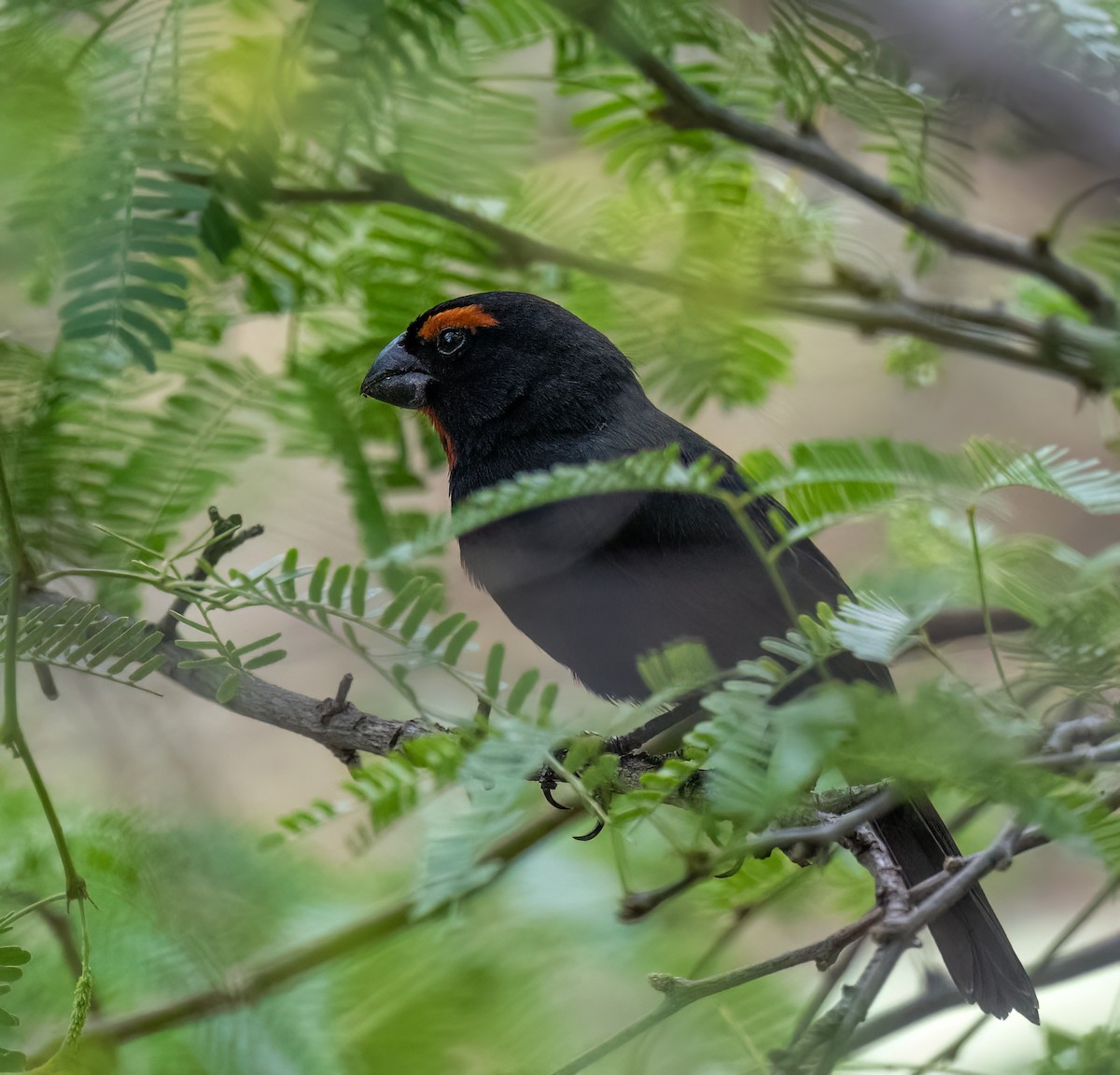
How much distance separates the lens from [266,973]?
2268 millimetres

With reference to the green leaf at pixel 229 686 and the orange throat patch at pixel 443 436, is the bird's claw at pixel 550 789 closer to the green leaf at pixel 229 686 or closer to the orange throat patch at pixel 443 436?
the green leaf at pixel 229 686

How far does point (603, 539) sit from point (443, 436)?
0.94m

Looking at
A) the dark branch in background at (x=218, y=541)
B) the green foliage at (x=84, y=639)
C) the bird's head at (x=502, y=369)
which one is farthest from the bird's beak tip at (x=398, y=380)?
the green foliage at (x=84, y=639)

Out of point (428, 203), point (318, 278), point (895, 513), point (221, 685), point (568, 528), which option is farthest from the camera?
point (318, 278)

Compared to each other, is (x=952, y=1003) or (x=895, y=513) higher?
(x=895, y=513)

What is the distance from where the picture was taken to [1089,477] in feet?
5.21

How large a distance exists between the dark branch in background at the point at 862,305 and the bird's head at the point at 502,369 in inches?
8.7

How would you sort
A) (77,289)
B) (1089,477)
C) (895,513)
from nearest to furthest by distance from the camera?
(1089,477), (77,289), (895,513)

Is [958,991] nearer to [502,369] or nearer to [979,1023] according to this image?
[979,1023]

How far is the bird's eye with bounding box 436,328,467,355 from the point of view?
3.10 m

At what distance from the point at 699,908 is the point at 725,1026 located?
1.90 ft

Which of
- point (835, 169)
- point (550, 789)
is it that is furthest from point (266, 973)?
point (835, 169)

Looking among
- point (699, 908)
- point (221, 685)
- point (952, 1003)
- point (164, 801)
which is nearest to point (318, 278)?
point (164, 801)

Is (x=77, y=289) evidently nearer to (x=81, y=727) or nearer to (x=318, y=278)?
(x=318, y=278)
